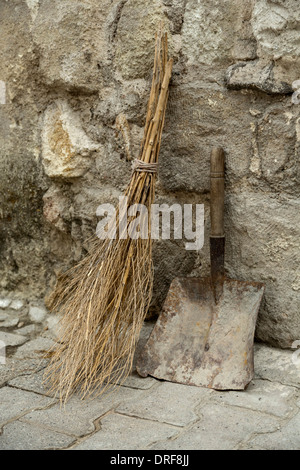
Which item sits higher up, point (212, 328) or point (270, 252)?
point (270, 252)

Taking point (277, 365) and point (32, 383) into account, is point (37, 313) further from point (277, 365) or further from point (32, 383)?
point (277, 365)

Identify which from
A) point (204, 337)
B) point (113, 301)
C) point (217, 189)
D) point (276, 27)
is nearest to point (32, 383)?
point (113, 301)

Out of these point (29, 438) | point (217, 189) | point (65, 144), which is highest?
point (65, 144)

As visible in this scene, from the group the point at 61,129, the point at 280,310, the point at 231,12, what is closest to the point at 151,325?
the point at 280,310

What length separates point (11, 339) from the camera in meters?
2.25

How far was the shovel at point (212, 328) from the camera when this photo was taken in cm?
188

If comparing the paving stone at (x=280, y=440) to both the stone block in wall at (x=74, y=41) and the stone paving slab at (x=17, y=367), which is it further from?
the stone block in wall at (x=74, y=41)

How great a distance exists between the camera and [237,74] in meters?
1.94

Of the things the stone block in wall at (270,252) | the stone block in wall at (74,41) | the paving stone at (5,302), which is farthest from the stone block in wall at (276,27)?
the paving stone at (5,302)

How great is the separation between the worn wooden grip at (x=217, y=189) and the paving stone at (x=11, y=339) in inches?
34.0

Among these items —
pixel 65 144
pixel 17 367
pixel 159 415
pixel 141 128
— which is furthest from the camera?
pixel 65 144

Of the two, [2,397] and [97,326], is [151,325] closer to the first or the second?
[97,326]

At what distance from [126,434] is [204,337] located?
512 millimetres

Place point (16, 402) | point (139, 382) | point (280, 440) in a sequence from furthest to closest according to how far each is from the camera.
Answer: point (139, 382)
point (16, 402)
point (280, 440)
